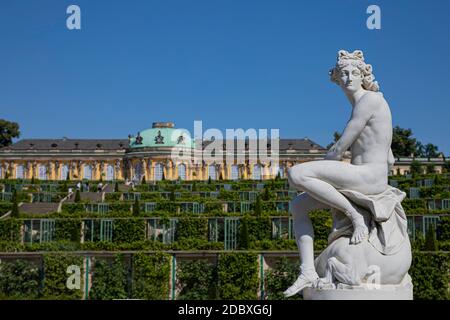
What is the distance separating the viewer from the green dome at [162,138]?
94250mm

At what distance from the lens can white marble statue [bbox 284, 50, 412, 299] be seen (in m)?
6.79

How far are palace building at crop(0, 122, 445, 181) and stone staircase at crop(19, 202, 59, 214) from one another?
2043 inches

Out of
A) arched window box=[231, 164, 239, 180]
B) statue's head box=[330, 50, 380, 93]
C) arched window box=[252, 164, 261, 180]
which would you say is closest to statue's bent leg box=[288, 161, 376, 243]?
statue's head box=[330, 50, 380, 93]

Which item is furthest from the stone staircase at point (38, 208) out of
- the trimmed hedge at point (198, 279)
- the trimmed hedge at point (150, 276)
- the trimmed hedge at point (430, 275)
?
the trimmed hedge at point (430, 275)

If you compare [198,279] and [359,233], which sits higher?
[359,233]

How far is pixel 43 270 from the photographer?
18.1 meters

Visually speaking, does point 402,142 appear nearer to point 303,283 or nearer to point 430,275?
point 430,275

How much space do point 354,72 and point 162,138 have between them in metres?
88.0

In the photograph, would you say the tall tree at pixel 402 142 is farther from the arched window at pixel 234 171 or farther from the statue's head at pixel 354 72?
the statue's head at pixel 354 72

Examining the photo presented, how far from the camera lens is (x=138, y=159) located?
9550 centimetres

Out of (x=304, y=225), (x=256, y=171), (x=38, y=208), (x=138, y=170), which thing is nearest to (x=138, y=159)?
(x=138, y=170)

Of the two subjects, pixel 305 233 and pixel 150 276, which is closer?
pixel 305 233

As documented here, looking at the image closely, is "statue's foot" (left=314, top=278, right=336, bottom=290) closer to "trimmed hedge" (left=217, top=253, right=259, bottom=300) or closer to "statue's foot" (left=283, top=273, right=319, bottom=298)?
"statue's foot" (left=283, top=273, right=319, bottom=298)

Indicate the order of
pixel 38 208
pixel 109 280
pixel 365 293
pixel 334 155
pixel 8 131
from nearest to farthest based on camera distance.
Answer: pixel 365 293
pixel 334 155
pixel 109 280
pixel 38 208
pixel 8 131
